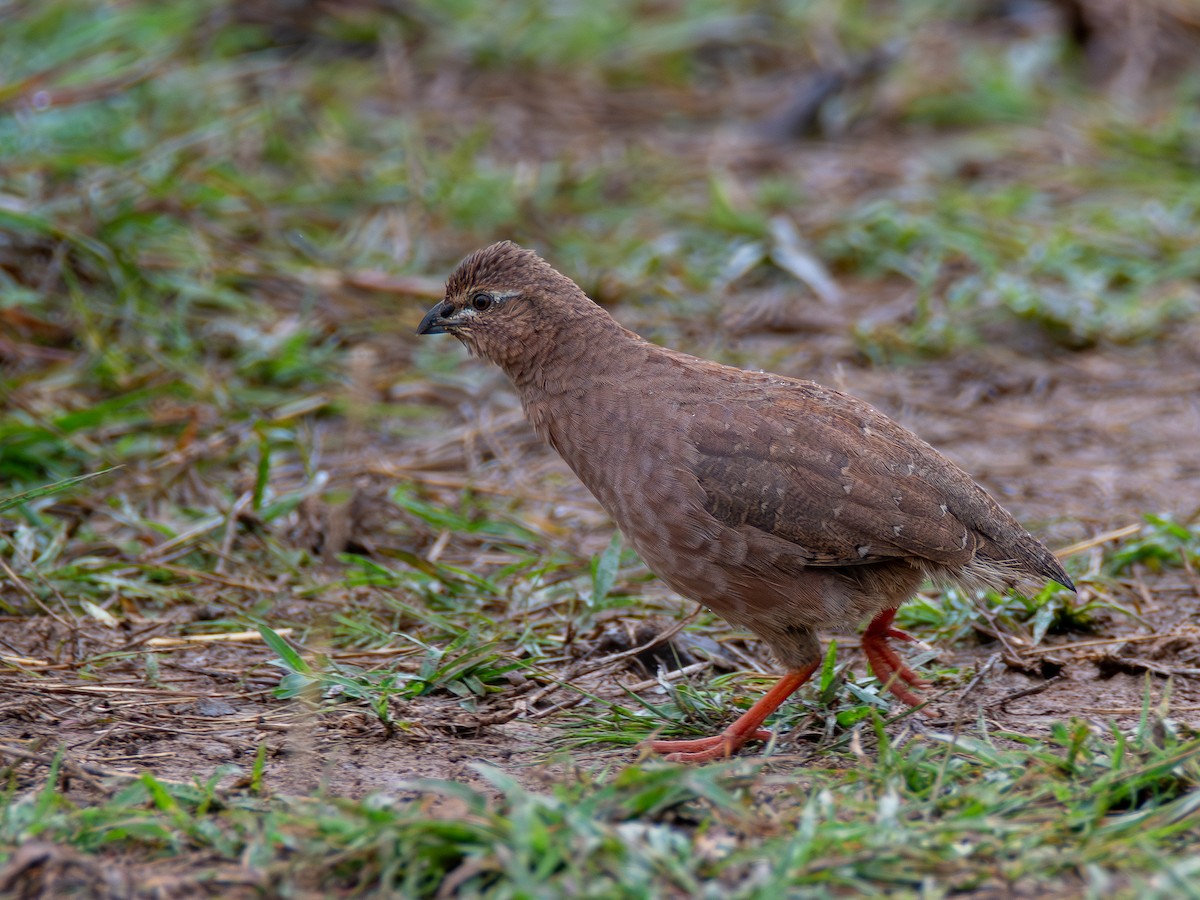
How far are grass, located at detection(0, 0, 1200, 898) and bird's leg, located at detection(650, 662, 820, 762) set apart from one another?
10 centimetres

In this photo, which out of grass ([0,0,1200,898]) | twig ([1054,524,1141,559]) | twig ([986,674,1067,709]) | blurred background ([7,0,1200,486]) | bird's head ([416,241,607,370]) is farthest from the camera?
blurred background ([7,0,1200,486])

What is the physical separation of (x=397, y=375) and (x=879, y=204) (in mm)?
3674

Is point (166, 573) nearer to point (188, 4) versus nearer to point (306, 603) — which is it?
point (306, 603)

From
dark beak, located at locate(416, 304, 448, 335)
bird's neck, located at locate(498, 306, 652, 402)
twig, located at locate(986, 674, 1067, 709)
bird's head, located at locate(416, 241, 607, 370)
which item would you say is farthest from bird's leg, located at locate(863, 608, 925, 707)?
dark beak, located at locate(416, 304, 448, 335)

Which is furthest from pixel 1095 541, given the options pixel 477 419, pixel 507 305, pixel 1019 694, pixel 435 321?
pixel 477 419

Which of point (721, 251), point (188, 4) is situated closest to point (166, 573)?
point (721, 251)

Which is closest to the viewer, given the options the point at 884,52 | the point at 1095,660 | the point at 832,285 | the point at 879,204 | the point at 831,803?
the point at 831,803

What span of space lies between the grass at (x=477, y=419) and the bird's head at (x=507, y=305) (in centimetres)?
87

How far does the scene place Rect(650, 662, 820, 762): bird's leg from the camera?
4.41m

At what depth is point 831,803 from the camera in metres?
3.71

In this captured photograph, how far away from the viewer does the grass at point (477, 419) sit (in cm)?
360

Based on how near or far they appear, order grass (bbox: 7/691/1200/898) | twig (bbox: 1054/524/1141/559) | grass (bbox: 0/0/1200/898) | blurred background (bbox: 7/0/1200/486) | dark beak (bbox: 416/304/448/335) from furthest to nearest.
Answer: blurred background (bbox: 7/0/1200/486) → twig (bbox: 1054/524/1141/559) → dark beak (bbox: 416/304/448/335) → grass (bbox: 0/0/1200/898) → grass (bbox: 7/691/1200/898)

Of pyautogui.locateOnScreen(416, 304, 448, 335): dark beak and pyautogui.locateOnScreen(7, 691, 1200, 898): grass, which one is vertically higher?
pyautogui.locateOnScreen(416, 304, 448, 335): dark beak

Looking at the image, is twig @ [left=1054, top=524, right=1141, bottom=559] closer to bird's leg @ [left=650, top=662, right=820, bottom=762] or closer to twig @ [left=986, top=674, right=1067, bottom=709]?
twig @ [left=986, top=674, right=1067, bottom=709]
